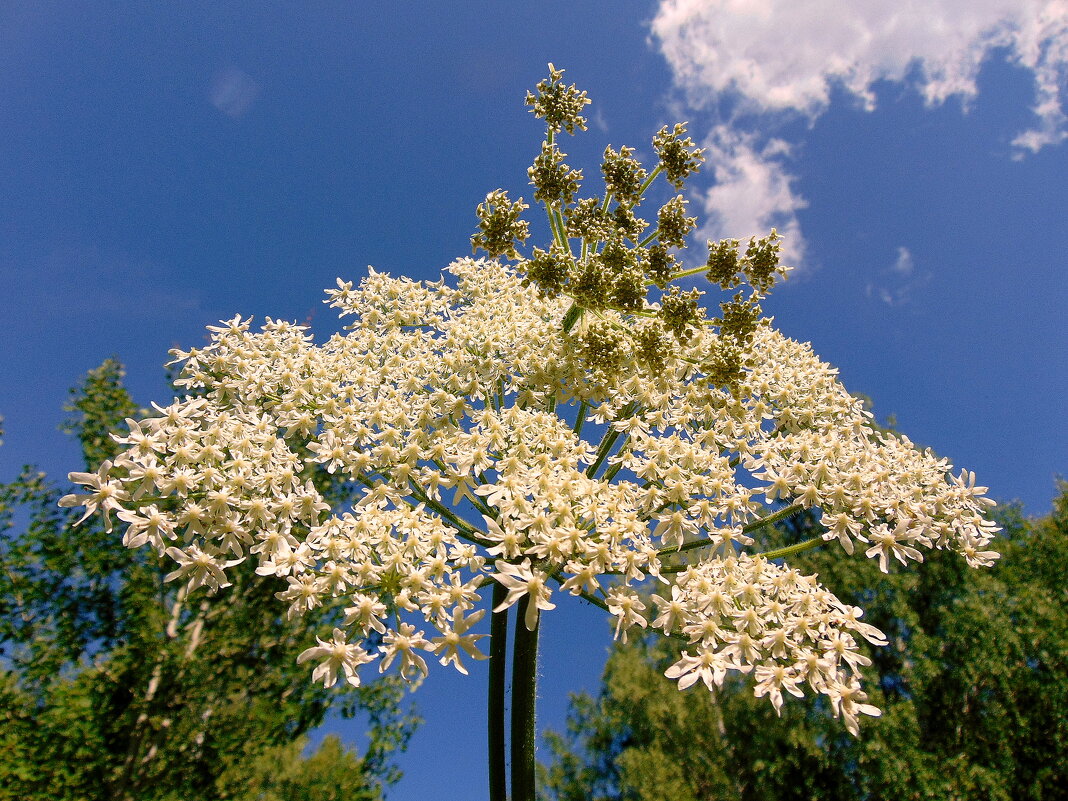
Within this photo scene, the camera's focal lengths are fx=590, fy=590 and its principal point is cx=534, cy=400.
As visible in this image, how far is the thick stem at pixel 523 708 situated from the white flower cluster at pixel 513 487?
671 millimetres

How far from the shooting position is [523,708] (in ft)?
12.0

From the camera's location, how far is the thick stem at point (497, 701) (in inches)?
139

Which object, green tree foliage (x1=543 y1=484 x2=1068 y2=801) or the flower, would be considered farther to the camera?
green tree foliage (x1=543 y1=484 x2=1068 y2=801)

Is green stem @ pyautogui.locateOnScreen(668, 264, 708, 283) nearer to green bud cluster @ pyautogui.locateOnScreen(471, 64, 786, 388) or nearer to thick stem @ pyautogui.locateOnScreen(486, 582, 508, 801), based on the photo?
green bud cluster @ pyautogui.locateOnScreen(471, 64, 786, 388)

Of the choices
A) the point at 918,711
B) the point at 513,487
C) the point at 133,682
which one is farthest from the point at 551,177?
the point at 918,711

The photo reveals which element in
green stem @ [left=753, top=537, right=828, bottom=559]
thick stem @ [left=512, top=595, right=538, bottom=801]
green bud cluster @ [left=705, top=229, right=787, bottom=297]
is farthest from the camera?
green bud cluster @ [left=705, top=229, right=787, bottom=297]

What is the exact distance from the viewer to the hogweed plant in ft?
10.5

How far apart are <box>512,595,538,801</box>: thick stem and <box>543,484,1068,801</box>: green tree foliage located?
70.1 feet

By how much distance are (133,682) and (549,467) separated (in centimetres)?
1376

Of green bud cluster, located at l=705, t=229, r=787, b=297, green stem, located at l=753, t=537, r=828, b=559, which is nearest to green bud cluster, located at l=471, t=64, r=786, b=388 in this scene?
green bud cluster, located at l=705, t=229, r=787, b=297

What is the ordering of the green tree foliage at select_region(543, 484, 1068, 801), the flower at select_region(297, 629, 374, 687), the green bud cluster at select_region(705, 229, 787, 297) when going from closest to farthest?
the flower at select_region(297, 629, 374, 687)
the green bud cluster at select_region(705, 229, 787, 297)
the green tree foliage at select_region(543, 484, 1068, 801)

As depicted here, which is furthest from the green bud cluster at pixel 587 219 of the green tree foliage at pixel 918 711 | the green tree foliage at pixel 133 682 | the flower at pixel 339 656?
the green tree foliage at pixel 918 711

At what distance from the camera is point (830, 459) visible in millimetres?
4020

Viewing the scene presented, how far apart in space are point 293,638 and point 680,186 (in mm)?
14476
